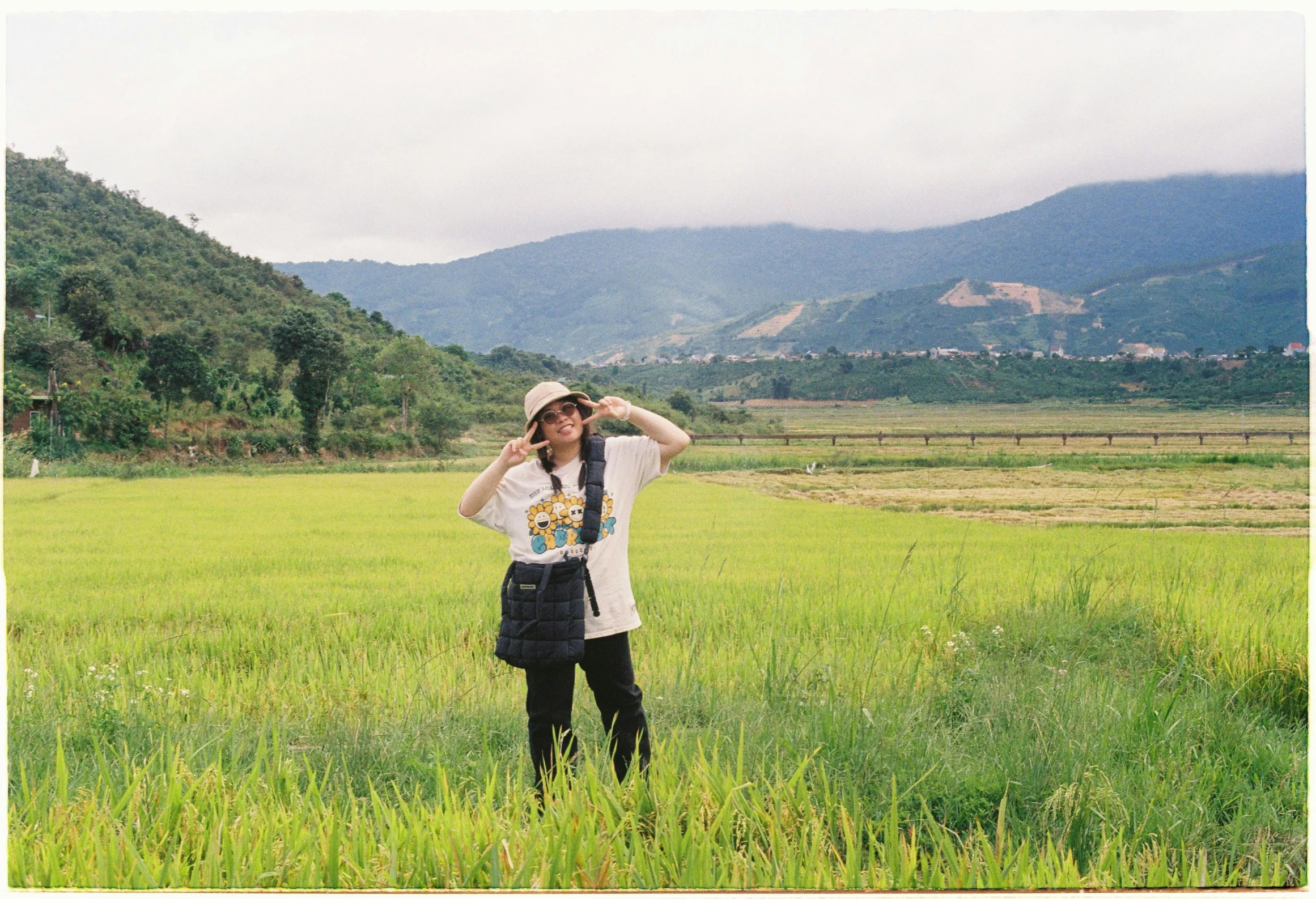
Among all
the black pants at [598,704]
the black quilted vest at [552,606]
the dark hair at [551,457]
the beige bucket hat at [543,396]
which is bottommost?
the black pants at [598,704]

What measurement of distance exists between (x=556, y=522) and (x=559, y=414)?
11.4 inches

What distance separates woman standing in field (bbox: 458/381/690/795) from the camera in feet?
7.16

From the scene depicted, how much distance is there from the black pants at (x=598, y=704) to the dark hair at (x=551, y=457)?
0.42 metres

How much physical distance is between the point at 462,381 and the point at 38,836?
500 centimetres

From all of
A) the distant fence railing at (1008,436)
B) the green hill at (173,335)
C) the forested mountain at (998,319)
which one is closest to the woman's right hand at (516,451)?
the green hill at (173,335)

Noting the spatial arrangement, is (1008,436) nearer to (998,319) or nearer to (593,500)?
(998,319)

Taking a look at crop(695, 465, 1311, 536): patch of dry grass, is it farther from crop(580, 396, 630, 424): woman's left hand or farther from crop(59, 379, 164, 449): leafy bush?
crop(580, 396, 630, 424): woman's left hand

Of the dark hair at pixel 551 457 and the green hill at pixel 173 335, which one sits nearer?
the dark hair at pixel 551 457

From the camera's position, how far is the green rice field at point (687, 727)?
2.05 m

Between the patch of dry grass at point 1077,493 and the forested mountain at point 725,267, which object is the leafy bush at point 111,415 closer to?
the forested mountain at point 725,267

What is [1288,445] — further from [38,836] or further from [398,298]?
[38,836]

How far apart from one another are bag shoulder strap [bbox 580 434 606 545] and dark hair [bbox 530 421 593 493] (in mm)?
30

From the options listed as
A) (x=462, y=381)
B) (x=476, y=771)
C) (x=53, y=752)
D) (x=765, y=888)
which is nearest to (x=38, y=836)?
(x=53, y=752)

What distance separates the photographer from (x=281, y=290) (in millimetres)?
6047
